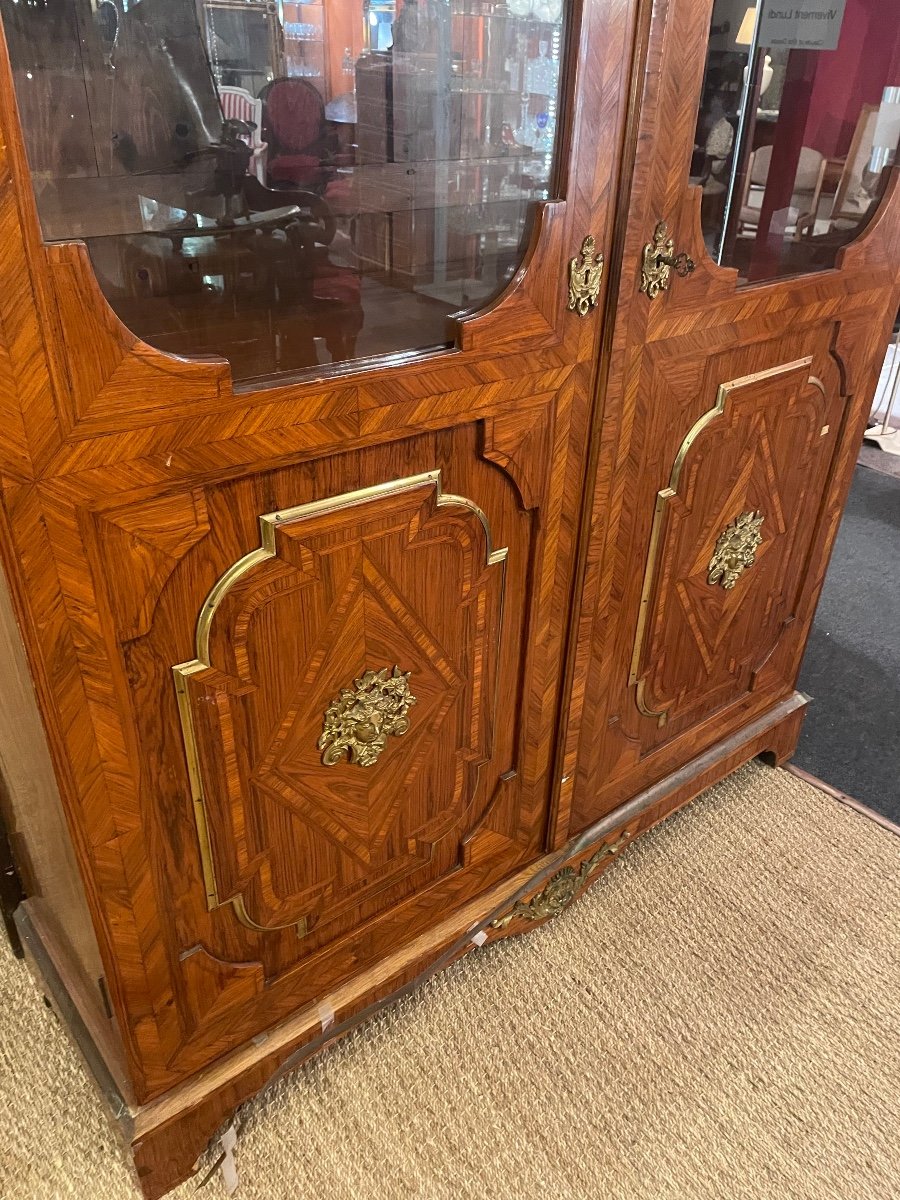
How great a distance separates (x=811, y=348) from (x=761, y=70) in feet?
1.05

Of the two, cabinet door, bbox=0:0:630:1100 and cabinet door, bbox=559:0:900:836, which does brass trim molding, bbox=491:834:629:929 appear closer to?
cabinet door, bbox=559:0:900:836

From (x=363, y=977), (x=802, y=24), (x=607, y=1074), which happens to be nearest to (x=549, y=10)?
(x=802, y=24)

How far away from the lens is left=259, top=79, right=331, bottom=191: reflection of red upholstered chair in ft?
2.22

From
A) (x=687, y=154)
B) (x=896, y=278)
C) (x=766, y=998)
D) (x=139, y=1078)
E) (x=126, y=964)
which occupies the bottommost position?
(x=766, y=998)

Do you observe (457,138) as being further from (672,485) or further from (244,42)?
(672,485)

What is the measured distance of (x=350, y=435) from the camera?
0.71m

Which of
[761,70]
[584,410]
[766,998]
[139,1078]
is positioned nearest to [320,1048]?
[139,1078]

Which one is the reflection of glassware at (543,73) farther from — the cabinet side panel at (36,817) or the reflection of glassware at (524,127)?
the cabinet side panel at (36,817)

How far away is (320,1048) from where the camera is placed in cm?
98

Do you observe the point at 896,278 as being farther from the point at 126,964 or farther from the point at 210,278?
the point at 126,964

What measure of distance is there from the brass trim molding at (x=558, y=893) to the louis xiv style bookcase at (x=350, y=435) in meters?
0.01

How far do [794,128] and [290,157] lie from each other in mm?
553

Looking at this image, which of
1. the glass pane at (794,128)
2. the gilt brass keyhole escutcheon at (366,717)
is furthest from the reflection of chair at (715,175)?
the gilt brass keyhole escutcheon at (366,717)

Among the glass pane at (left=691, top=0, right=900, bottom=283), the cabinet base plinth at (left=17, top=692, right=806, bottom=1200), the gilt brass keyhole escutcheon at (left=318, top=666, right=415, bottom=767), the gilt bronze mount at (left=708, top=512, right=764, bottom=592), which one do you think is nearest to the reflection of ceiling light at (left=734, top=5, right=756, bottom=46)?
the glass pane at (left=691, top=0, right=900, bottom=283)
